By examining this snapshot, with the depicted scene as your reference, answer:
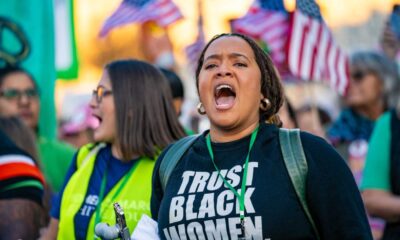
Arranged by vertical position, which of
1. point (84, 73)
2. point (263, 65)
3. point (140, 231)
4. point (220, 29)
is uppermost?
point (263, 65)

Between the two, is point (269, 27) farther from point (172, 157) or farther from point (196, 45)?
point (172, 157)

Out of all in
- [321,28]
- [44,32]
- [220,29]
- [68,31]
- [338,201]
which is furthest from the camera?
[220,29]

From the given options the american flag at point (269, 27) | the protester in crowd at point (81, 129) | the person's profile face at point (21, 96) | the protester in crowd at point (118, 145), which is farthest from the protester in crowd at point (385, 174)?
the protester in crowd at point (81, 129)

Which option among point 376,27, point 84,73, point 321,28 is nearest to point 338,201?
point 321,28

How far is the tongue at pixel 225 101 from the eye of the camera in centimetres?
423

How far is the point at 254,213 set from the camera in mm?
3984

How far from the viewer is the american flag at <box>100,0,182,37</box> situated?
8.66m

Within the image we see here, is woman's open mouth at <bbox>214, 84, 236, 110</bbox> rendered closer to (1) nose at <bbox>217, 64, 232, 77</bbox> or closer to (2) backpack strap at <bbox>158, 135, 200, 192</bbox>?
(1) nose at <bbox>217, 64, 232, 77</bbox>

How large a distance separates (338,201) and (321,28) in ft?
14.3

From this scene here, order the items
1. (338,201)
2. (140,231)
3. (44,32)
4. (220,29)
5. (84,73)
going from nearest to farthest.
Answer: (338,201), (140,231), (44,32), (220,29), (84,73)

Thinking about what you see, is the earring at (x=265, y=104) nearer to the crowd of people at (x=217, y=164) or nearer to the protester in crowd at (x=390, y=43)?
the crowd of people at (x=217, y=164)

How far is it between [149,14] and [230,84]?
15.3 ft

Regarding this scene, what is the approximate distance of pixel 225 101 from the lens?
14.0 feet

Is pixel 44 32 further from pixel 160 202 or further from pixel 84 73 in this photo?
pixel 84 73
